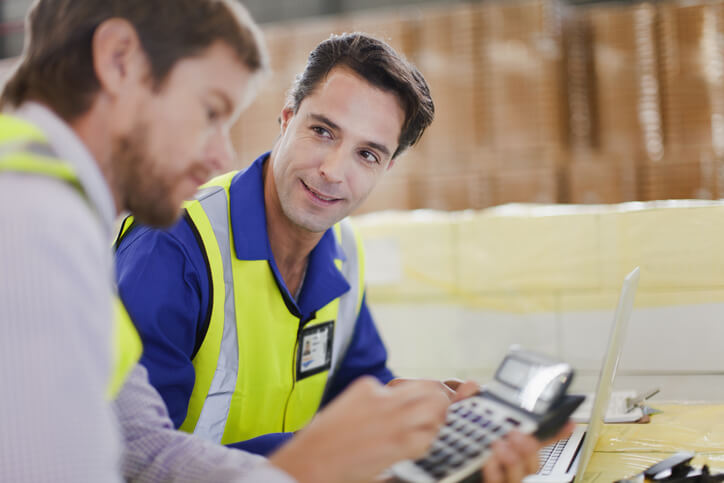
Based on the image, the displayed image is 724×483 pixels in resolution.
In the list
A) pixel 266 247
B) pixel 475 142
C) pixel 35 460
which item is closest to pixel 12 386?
pixel 35 460

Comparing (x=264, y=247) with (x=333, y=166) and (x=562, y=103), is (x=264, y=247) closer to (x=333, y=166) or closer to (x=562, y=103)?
(x=333, y=166)

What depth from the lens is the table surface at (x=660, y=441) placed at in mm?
1125

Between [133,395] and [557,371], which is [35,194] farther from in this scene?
[557,371]

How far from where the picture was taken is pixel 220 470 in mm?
738

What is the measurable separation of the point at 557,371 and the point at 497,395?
0.37ft

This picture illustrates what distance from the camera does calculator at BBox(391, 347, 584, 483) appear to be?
72cm

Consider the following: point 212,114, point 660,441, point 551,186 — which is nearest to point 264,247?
point 212,114

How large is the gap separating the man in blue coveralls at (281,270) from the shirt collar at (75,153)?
1.68ft

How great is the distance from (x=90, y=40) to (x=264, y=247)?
0.72m

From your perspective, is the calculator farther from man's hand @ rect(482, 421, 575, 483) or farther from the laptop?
the laptop

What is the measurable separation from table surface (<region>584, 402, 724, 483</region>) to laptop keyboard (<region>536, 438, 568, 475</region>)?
6cm

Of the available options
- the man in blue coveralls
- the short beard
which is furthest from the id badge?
the short beard

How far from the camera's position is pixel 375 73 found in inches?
55.3

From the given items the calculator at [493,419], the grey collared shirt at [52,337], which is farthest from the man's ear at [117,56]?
the calculator at [493,419]
